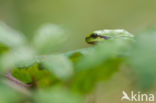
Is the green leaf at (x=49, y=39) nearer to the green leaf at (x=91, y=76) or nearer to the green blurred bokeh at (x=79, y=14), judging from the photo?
the green leaf at (x=91, y=76)

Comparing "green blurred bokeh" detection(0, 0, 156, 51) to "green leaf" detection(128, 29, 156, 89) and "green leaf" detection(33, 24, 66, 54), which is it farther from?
"green leaf" detection(128, 29, 156, 89)

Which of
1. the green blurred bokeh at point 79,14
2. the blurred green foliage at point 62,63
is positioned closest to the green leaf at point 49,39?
the blurred green foliage at point 62,63

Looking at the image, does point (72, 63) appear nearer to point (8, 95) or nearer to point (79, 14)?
point (8, 95)

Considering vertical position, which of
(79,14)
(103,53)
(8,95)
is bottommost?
(8,95)

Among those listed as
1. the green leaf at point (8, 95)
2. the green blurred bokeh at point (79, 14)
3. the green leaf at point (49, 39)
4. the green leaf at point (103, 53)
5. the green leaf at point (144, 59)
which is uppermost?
the green blurred bokeh at point (79, 14)

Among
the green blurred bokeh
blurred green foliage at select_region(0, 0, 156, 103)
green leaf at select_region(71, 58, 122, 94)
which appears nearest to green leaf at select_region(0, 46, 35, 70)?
blurred green foliage at select_region(0, 0, 156, 103)

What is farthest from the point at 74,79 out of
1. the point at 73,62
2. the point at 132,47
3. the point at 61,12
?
the point at 61,12

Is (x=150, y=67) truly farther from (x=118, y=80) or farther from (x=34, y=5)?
(x=34, y=5)

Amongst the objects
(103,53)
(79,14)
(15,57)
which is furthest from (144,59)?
(79,14)
